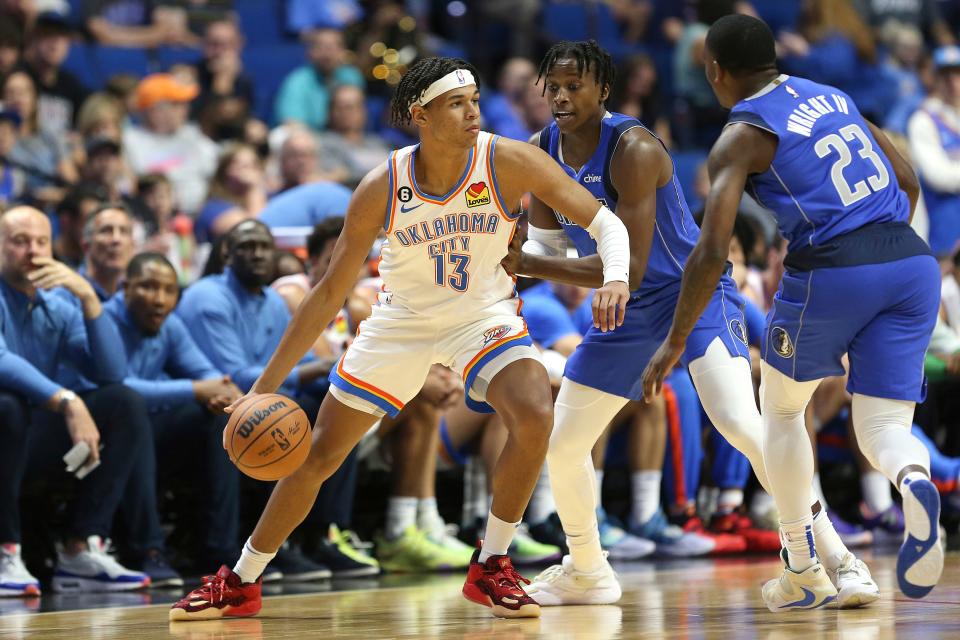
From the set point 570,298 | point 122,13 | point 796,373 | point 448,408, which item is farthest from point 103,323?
point 122,13

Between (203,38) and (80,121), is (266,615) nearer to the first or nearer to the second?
(80,121)

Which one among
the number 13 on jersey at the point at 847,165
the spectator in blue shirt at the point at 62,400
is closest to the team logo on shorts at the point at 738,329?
the number 13 on jersey at the point at 847,165

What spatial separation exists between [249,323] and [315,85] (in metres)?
4.46

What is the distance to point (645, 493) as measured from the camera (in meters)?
7.25

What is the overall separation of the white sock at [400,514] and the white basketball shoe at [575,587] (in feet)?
5.25

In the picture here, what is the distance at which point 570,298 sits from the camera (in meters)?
7.52

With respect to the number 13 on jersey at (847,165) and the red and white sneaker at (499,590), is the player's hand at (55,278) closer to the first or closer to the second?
the red and white sneaker at (499,590)

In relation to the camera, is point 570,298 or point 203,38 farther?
point 203,38

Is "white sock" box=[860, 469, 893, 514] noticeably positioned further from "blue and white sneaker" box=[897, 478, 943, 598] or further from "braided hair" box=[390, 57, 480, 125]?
"braided hair" box=[390, 57, 480, 125]

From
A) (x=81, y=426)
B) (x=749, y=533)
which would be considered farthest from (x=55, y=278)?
(x=749, y=533)

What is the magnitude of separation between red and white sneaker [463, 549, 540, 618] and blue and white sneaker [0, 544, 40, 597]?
2.03 metres

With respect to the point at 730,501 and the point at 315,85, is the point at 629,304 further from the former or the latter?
the point at 315,85

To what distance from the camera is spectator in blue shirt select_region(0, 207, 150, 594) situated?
19.3 feet

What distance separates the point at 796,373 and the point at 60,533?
3.65 metres
